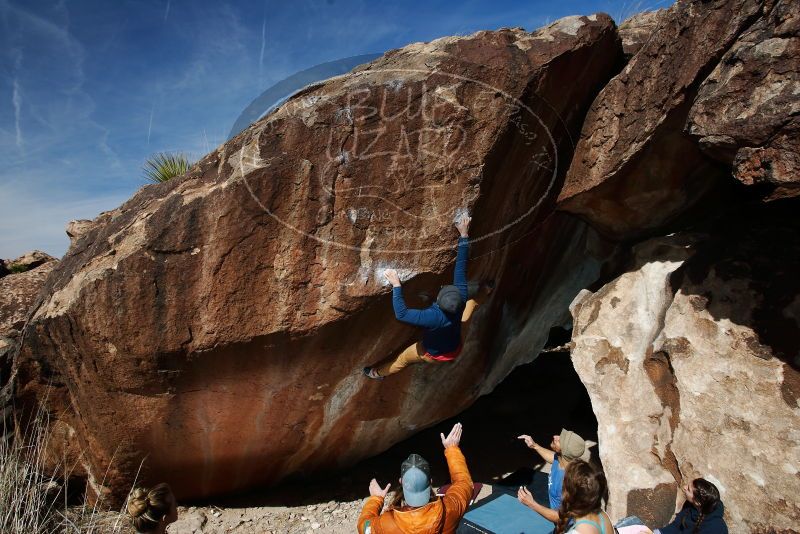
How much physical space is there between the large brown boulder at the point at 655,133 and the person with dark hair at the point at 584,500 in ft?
7.31

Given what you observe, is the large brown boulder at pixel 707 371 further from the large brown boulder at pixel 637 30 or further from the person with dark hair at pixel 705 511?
the large brown boulder at pixel 637 30

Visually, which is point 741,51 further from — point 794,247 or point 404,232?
point 404,232

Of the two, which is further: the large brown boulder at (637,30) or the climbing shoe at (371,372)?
the large brown boulder at (637,30)

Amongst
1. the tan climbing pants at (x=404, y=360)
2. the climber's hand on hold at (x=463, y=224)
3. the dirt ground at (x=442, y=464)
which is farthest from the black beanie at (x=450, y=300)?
the dirt ground at (x=442, y=464)

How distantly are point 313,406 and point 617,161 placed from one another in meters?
3.06

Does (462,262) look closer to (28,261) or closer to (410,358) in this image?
(410,358)

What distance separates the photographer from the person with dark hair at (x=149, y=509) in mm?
2387

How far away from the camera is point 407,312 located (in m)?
3.54

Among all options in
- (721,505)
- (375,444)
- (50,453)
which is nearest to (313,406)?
(375,444)

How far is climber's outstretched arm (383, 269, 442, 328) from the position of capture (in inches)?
139

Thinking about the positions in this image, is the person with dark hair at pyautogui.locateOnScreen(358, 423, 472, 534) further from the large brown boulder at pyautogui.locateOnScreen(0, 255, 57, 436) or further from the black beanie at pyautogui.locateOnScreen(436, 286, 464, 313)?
the large brown boulder at pyautogui.locateOnScreen(0, 255, 57, 436)

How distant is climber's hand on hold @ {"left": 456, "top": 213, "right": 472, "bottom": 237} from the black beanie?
0.42 metres

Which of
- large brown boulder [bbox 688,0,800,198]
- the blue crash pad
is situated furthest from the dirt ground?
large brown boulder [bbox 688,0,800,198]

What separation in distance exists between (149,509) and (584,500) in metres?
1.96
